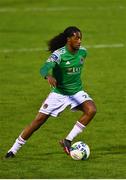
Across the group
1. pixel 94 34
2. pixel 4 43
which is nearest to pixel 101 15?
pixel 94 34

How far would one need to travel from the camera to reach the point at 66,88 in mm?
16984

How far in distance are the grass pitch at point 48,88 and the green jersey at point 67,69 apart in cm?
139

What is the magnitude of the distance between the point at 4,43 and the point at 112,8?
38.2 feet

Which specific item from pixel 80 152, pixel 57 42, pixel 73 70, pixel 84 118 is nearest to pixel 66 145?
pixel 80 152

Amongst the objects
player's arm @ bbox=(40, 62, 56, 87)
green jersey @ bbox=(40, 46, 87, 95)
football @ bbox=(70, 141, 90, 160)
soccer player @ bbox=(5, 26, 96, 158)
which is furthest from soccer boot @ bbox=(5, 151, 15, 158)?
player's arm @ bbox=(40, 62, 56, 87)

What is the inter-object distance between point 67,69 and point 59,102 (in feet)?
2.24

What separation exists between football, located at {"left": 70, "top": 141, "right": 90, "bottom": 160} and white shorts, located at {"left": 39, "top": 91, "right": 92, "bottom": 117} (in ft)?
2.49

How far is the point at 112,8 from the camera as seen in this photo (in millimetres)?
43562

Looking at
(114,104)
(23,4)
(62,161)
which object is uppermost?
(62,161)

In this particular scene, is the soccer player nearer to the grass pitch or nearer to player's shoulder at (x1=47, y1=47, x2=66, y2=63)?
player's shoulder at (x1=47, y1=47, x2=66, y2=63)

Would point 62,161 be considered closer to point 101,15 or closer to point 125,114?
point 125,114

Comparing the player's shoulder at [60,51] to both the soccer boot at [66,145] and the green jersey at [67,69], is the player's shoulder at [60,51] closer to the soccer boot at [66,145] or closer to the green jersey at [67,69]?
the green jersey at [67,69]

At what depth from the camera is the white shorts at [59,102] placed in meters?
16.9

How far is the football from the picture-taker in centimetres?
1669
